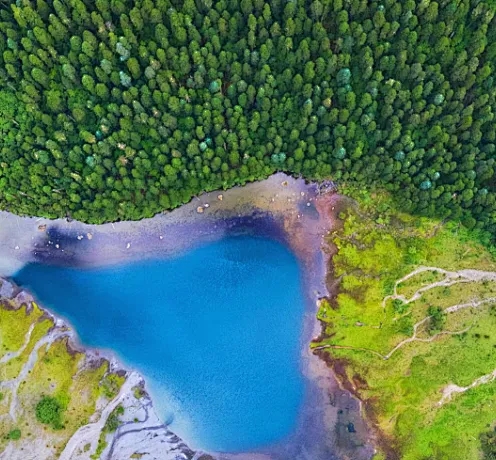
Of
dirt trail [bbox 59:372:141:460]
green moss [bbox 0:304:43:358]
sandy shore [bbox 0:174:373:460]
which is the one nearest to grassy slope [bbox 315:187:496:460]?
sandy shore [bbox 0:174:373:460]

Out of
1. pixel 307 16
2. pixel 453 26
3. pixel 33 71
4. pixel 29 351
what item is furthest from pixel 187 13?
pixel 29 351

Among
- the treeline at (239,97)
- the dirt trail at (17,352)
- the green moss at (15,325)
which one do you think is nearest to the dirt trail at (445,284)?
the treeline at (239,97)

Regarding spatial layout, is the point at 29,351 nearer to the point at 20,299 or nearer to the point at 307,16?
the point at 20,299

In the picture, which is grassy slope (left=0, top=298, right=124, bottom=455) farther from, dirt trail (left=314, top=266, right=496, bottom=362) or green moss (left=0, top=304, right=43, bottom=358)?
dirt trail (left=314, top=266, right=496, bottom=362)

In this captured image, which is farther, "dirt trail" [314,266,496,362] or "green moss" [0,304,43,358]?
"dirt trail" [314,266,496,362]

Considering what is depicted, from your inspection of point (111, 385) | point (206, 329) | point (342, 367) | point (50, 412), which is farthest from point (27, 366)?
point (342, 367)

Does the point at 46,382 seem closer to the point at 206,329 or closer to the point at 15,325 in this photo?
the point at 15,325
